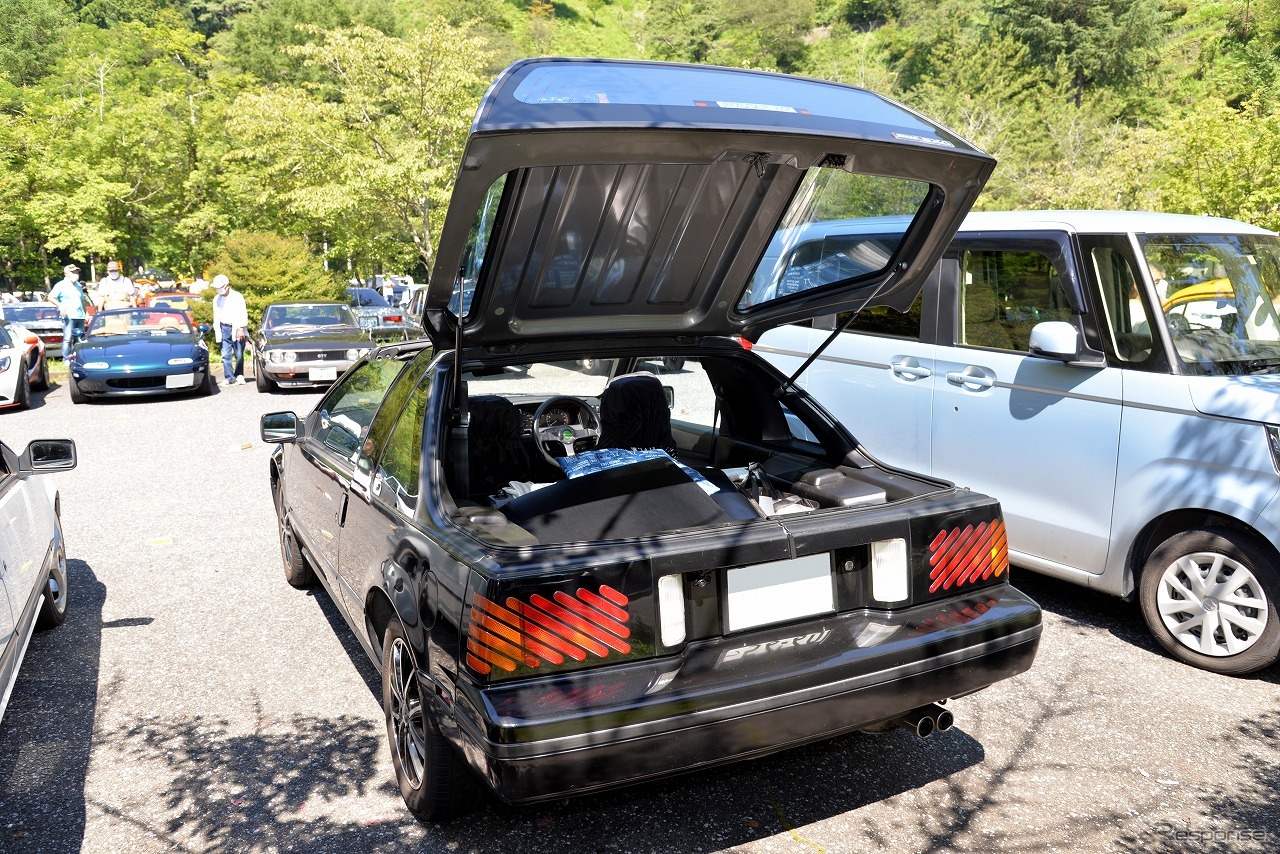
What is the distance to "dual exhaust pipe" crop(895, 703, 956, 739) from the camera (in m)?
3.01

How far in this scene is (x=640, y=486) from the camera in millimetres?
3363

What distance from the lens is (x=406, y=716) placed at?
3154mm

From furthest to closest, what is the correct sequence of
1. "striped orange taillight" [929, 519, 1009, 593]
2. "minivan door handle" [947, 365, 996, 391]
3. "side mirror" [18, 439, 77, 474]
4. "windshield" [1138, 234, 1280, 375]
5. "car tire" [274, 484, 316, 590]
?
"car tire" [274, 484, 316, 590] < "minivan door handle" [947, 365, 996, 391] < "windshield" [1138, 234, 1280, 375] < "side mirror" [18, 439, 77, 474] < "striped orange taillight" [929, 519, 1009, 593]

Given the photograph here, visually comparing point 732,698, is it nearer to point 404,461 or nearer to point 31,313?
point 404,461

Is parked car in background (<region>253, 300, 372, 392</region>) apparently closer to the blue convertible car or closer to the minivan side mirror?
the blue convertible car

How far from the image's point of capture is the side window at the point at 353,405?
4262 millimetres

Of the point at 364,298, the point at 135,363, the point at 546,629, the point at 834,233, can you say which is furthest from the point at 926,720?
the point at 364,298

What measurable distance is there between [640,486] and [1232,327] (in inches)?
125

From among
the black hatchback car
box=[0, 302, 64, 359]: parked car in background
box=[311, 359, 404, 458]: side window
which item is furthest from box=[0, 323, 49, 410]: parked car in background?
the black hatchback car

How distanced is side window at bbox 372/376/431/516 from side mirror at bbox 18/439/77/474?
1.63 metres

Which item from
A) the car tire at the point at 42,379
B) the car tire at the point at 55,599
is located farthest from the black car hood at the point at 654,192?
the car tire at the point at 42,379

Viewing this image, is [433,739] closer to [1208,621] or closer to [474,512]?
[474,512]

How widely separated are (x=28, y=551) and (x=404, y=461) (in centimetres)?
198

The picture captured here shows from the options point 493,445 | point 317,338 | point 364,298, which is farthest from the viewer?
point 364,298
